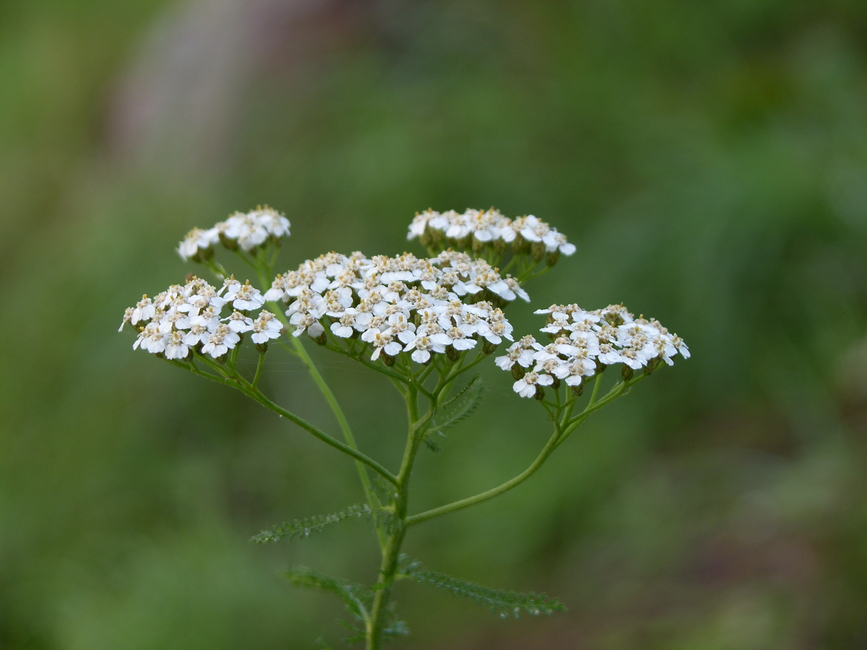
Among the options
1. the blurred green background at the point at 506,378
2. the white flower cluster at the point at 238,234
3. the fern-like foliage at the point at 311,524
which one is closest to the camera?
the fern-like foliage at the point at 311,524

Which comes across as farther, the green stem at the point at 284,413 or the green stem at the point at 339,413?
the green stem at the point at 339,413

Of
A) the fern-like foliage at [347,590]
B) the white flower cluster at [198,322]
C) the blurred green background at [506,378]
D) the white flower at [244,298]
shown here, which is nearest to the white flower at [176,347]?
the white flower cluster at [198,322]

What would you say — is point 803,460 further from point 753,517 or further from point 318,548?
point 318,548

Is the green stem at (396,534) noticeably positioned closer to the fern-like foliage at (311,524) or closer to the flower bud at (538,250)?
the fern-like foliage at (311,524)

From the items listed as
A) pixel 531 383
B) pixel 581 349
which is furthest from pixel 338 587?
pixel 581 349

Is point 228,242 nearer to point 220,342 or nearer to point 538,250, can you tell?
point 220,342

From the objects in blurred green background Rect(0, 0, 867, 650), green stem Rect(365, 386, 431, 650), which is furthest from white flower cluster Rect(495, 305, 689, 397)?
blurred green background Rect(0, 0, 867, 650)

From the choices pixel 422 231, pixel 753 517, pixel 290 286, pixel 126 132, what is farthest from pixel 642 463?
pixel 126 132

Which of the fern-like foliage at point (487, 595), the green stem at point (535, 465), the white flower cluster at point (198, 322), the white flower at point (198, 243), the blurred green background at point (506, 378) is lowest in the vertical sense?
the fern-like foliage at point (487, 595)
